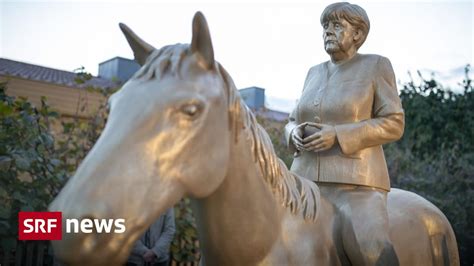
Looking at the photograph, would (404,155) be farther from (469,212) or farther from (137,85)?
(137,85)

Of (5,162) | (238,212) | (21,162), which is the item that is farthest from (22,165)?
(238,212)

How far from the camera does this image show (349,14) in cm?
233

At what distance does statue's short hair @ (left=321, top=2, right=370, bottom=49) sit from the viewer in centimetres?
233

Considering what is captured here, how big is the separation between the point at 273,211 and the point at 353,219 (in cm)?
48

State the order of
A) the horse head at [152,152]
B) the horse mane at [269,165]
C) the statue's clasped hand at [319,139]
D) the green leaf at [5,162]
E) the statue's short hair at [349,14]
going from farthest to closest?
the green leaf at [5,162] → the statue's short hair at [349,14] → the statue's clasped hand at [319,139] → the horse mane at [269,165] → the horse head at [152,152]

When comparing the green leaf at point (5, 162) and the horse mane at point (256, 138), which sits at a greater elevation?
the horse mane at point (256, 138)

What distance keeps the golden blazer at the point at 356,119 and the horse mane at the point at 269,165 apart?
0.22 m

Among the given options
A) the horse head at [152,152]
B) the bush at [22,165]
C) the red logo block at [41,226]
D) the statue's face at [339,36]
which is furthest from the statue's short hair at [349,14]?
the bush at [22,165]

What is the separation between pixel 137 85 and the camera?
4.49 feet

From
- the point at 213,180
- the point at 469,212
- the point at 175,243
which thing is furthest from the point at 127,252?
the point at 469,212

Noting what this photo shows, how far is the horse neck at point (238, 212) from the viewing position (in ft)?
5.29

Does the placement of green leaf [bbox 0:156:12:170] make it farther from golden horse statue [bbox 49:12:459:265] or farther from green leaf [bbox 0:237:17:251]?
golden horse statue [bbox 49:12:459:265]

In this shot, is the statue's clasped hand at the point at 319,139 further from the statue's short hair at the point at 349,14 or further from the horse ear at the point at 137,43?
the horse ear at the point at 137,43

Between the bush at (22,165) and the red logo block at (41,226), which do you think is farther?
the bush at (22,165)
